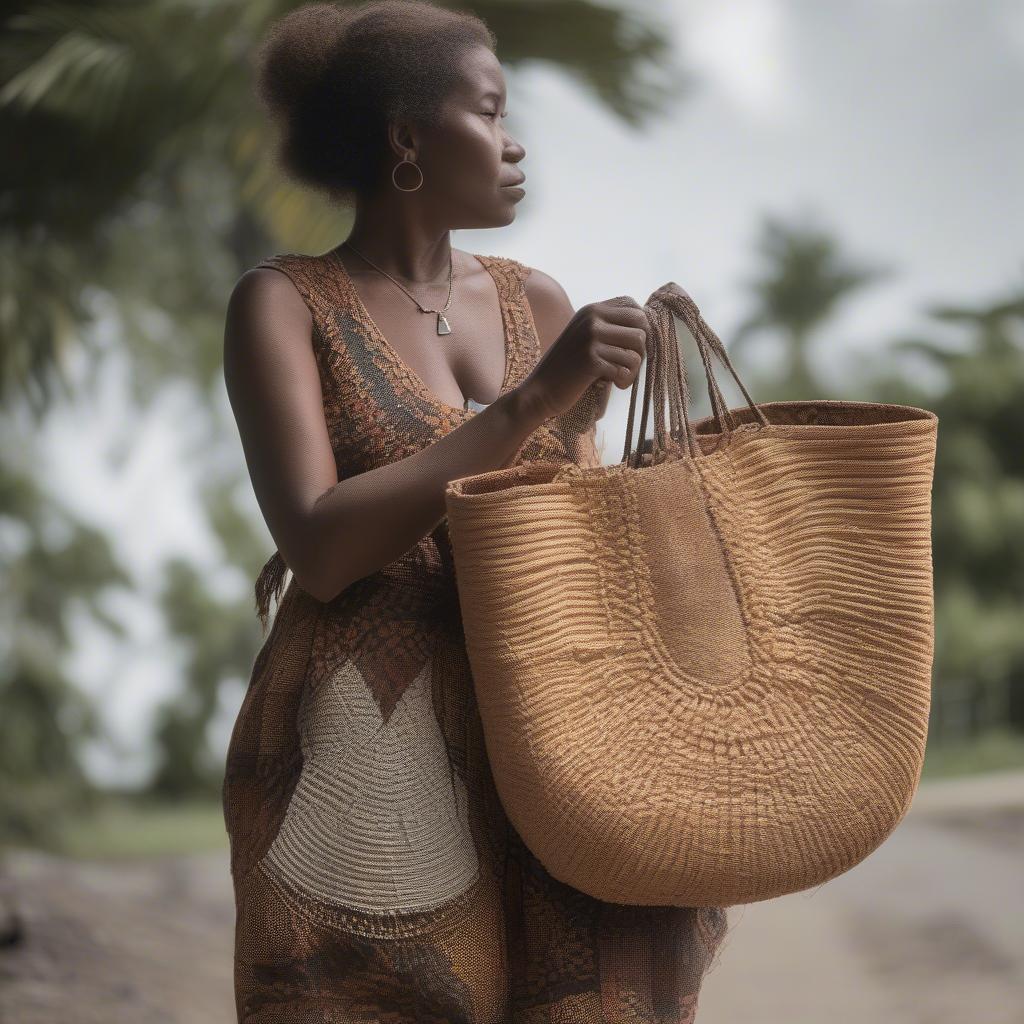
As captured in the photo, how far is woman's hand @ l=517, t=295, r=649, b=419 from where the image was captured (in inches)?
56.6

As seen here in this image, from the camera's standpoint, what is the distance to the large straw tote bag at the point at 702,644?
1359mm

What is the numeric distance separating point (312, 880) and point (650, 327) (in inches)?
26.7

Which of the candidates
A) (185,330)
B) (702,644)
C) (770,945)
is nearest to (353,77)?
(702,644)

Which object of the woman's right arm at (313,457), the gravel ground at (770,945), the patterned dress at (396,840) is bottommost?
the gravel ground at (770,945)

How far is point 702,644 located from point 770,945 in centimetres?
488

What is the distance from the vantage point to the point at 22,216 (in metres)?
7.06

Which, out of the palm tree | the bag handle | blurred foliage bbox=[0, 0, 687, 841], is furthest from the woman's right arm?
the palm tree

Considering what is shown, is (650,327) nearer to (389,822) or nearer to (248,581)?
(389,822)

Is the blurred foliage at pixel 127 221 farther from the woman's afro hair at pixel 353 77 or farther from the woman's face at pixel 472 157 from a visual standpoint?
the woman's face at pixel 472 157

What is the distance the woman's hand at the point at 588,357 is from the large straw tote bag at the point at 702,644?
3 centimetres

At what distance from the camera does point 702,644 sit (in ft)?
4.61

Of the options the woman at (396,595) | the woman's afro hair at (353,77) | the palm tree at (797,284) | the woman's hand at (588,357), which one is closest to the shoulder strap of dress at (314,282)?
the woman at (396,595)

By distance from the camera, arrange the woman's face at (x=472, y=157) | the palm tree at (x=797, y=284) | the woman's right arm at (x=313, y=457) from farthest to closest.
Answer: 1. the palm tree at (x=797, y=284)
2. the woman's face at (x=472, y=157)
3. the woman's right arm at (x=313, y=457)

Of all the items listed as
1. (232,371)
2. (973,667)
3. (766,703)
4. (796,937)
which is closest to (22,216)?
(796,937)
